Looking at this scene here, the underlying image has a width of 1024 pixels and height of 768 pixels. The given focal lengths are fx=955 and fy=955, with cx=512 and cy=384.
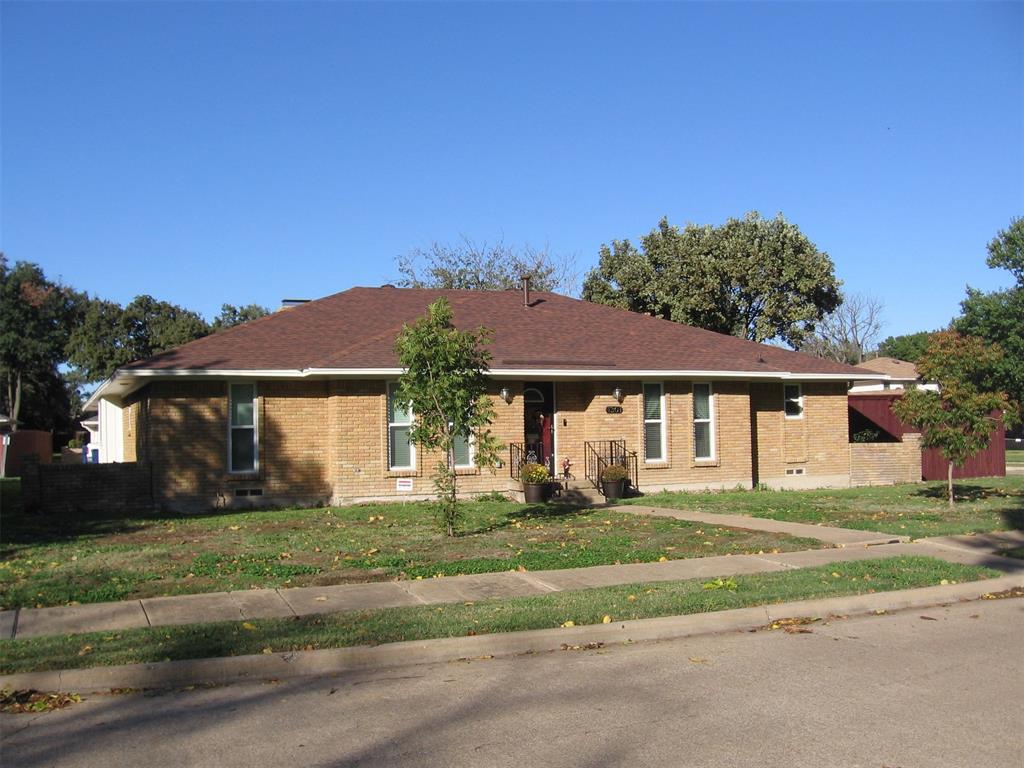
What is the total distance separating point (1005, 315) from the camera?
51.0 meters

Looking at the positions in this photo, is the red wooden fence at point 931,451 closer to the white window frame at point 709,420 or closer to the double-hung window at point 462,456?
the white window frame at point 709,420

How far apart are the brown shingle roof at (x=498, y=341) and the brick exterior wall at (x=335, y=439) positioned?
23.3 inches

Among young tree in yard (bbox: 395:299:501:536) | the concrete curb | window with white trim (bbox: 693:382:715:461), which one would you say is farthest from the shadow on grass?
the concrete curb

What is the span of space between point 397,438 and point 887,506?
970 centimetres

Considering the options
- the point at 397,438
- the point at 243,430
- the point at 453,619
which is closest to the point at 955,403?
the point at 397,438

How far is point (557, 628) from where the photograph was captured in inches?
329

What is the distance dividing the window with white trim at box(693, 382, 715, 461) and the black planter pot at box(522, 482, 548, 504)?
15.5 ft

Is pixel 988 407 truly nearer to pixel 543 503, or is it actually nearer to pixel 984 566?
pixel 984 566

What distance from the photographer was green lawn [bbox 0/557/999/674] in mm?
7332

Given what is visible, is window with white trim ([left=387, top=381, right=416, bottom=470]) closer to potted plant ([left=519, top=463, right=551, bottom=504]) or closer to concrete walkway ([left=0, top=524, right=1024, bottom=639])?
potted plant ([left=519, top=463, right=551, bottom=504])

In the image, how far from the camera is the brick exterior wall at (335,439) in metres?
18.8

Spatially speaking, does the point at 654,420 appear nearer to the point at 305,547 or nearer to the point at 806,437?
the point at 806,437

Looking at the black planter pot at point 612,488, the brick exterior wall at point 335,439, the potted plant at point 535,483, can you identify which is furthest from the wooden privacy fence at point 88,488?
the black planter pot at point 612,488

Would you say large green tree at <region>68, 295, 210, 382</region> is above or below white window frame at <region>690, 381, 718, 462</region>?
above
